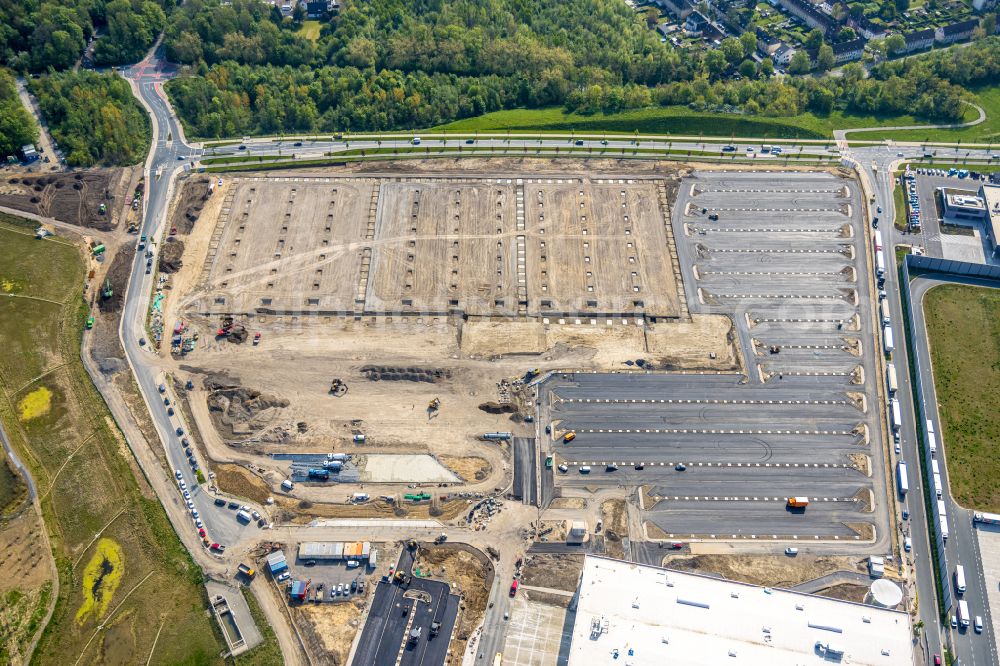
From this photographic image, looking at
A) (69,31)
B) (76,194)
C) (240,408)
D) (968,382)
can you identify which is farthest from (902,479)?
(69,31)

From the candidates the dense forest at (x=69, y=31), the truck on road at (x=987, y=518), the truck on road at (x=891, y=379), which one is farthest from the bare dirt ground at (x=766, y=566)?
the dense forest at (x=69, y=31)

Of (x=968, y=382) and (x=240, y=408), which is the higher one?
(x=968, y=382)

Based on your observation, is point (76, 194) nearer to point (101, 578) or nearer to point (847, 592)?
point (101, 578)

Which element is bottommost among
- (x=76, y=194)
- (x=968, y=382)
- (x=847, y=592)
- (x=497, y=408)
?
(x=847, y=592)

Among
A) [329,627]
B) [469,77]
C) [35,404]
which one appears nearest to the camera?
[329,627]

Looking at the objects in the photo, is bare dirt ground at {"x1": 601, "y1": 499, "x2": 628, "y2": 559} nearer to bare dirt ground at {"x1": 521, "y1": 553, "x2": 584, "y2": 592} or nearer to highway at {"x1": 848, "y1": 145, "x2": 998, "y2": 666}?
bare dirt ground at {"x1": 521, "y1": 553, "x2": 584, "y2": 592}

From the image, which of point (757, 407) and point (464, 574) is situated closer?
point (464, 574)
